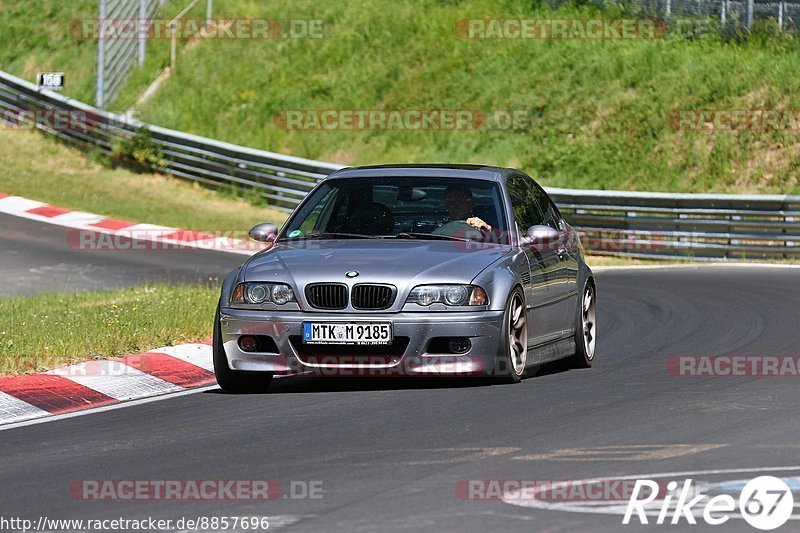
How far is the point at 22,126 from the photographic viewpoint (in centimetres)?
3594

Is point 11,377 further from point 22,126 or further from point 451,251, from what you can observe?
point 22,126

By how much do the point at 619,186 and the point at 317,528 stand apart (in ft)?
79.5

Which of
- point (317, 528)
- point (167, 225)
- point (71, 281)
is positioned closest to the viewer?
point (317, 528)

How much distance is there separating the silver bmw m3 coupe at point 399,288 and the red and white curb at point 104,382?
26.8 inches

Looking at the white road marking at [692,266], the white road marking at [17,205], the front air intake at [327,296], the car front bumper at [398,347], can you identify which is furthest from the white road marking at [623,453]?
the white road marking at [17,205]

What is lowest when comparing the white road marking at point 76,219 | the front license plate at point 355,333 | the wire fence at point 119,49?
the white road marking at point 76,219

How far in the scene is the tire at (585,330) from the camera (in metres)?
11.7

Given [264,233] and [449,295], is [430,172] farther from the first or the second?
[449,295]

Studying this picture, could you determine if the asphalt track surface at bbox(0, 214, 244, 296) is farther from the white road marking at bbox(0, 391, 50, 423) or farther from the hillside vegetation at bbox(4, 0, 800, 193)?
the white road marking at bbox(0, 391, 50, 423)

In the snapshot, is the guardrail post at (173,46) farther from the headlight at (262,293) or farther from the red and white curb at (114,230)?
the headlight at (262,293)

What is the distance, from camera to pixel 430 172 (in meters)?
11.4

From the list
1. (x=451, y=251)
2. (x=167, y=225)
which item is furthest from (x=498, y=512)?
(x=167, y=225)

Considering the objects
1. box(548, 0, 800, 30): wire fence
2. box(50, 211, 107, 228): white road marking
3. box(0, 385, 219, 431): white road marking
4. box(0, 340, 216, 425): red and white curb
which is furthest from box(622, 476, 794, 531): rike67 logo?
box(548, 0, 800, 30): wire fence

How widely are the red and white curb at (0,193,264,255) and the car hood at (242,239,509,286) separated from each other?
1396 centimetres
